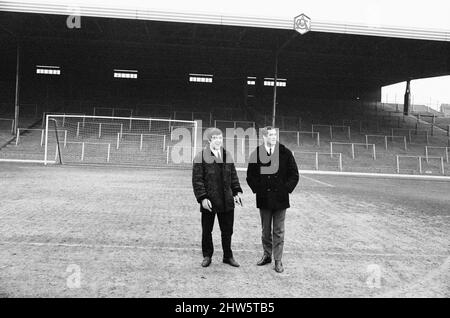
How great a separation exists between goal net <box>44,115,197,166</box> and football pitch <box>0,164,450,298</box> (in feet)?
32.8

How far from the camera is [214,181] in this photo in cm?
439

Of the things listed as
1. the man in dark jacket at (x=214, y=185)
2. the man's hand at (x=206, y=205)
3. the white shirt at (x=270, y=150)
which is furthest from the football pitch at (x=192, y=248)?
the white shirt at (x=270, y=150)

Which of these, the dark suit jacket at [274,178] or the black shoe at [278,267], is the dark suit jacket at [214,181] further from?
the black shoe at [278,267]

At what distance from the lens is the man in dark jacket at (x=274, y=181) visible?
14.5ft

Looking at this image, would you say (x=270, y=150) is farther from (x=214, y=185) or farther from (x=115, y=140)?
(x=115, y=140)

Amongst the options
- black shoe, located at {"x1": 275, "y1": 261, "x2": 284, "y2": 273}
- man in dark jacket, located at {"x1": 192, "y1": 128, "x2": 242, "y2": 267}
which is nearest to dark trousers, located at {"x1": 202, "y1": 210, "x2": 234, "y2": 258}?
man in dark jacket, located at {"x1": 192, "y1": 128, "x2": 242, "y2": 267}

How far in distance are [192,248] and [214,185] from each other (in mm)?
1370

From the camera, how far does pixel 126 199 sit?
9008 mm

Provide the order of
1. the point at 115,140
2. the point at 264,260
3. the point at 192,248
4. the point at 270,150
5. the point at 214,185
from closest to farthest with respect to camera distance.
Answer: the point at 214,185 < the point at 270,150 < the point at 264,260 < the point at 192,248 < the point at 115,140

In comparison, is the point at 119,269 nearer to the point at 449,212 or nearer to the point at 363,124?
the point at 449,212

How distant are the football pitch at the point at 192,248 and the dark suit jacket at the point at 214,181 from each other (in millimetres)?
807

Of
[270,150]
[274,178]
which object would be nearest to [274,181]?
[274,178]

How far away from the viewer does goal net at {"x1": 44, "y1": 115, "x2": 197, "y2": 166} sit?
1978cm

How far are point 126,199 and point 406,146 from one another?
20465mm
